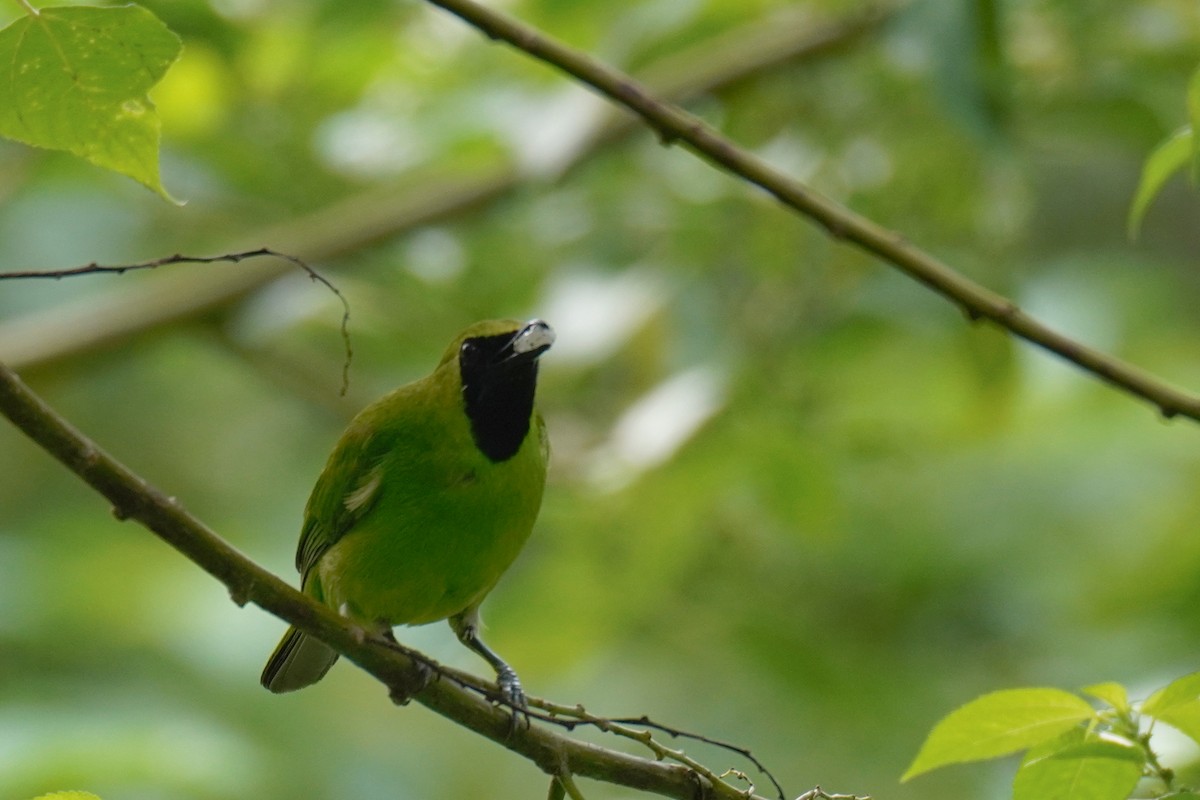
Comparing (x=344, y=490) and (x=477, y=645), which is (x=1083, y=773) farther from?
(x=344, y=490)

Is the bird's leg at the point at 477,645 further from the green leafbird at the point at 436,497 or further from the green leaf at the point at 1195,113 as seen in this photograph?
the green leaf at the point at 1195,113

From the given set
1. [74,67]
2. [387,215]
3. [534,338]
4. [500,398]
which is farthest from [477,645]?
[387,215]

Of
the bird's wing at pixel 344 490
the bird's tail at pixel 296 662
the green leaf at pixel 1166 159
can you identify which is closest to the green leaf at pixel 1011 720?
the green leaf at pixel 1166 159

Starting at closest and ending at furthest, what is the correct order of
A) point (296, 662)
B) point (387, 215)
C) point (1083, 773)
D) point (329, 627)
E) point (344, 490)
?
point (1083, 773) → point (329, 627) → point (344, 490) → point (296, 662) → point (387, 215)

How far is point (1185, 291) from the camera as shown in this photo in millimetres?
7809

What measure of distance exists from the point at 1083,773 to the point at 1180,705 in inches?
6.0

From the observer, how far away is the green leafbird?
2926mm

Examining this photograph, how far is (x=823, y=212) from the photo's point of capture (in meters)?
2.39

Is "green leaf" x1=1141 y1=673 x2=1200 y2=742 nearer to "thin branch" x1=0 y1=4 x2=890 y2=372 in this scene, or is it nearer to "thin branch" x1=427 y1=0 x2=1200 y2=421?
"thin branch" x1=427 y1=0 x2=1200 y2=421

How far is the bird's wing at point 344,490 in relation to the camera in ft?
10.3

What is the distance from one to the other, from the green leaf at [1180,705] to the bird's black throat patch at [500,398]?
1506 mm

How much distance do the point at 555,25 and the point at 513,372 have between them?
2.16 m

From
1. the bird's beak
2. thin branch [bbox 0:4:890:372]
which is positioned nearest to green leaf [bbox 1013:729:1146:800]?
the bird's beak

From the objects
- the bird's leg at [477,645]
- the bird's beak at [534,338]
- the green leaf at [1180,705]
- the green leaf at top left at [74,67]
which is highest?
the bird's beak at [534,338]
